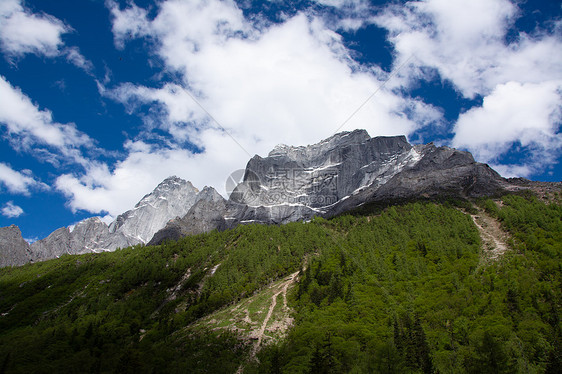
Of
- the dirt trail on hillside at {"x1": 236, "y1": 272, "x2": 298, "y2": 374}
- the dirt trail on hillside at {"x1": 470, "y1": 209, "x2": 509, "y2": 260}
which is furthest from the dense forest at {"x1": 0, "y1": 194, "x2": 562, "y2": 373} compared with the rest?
the dirt trail on hillside at {"x1": 470, "y1": 209, "x2": 509, "y2": 260}

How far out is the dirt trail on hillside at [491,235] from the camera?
98.8 metres

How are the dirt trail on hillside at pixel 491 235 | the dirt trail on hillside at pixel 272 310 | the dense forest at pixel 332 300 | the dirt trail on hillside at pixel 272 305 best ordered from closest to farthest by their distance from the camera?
1. the dense forest at pixel 332 300
2. the dirt trail on hillside at pixel 272 310
3. the dirt trail on hillside at pixel 272 305
4. the dirt trail on hillside at pixel 491 235

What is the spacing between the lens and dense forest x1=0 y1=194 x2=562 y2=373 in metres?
59.5

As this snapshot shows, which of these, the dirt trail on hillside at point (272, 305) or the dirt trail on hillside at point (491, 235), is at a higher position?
the dirt trail on hillside at point (491, 235)

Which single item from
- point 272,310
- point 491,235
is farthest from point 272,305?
point 491,235

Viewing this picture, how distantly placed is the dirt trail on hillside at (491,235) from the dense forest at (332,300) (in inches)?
68.6

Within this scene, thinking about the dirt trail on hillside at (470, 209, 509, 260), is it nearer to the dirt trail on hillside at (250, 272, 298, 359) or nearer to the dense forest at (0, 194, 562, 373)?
the dense forest at (0, 194, 562, 373)

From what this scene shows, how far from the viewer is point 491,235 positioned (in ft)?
373

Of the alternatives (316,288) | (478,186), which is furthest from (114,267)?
(478,186)

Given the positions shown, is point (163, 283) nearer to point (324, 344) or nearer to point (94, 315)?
point (94, 315)

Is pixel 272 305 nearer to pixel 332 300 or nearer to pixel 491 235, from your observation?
pixel 332 300

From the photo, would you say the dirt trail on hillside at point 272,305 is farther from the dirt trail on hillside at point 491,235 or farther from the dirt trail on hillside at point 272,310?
the dirt trail on hillside at point 491,235

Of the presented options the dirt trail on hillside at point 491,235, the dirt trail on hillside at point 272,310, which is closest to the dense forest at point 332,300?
the dirt trail on hillside at point 272,310

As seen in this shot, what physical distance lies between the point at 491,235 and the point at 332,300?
70086 mm
